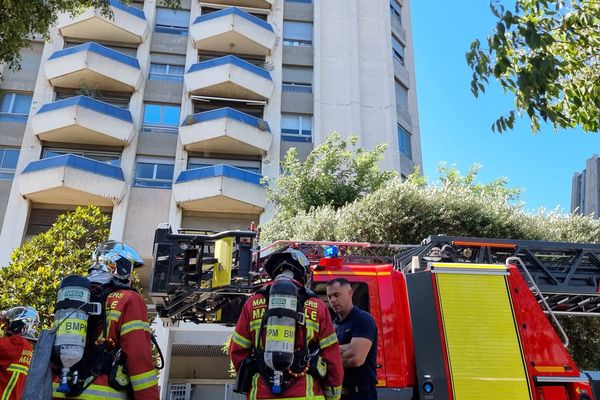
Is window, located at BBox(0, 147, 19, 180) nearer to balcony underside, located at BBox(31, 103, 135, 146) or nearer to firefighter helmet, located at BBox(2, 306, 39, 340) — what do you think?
balcony underside, located at BBox(31, 103, 135, 146)

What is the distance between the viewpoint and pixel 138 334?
9.77 ft

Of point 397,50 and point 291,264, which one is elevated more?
point 397,50

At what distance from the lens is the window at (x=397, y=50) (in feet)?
81.6

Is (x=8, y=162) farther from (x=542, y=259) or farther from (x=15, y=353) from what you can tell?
(x=542, y=259)

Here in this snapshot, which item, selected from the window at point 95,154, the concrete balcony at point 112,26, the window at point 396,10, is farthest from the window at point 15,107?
the window at point 396,10

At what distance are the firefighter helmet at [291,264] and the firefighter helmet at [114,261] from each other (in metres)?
0.91

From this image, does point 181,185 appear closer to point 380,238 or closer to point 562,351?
point 380,238

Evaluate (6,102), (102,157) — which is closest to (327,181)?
(102,157)

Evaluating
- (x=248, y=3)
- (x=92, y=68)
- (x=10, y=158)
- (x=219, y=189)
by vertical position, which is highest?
(x=248, y=3)

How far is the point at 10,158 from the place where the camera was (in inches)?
751

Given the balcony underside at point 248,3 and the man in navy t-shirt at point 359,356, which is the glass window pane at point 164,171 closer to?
the balcony underside at point 248,3

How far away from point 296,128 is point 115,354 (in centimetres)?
1911

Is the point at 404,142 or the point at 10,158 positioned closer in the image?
the point at 10,158

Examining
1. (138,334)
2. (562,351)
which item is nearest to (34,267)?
(138,334)
